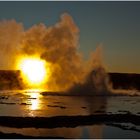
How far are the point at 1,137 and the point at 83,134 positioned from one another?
4.41 meters

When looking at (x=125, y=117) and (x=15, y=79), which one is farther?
(x=15, y=79)

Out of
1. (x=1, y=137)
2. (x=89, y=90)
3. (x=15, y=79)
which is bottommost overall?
(x=1, y=137)

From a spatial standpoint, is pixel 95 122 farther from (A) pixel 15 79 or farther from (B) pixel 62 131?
(A) pixel 15 79

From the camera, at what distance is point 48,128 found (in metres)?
21.0

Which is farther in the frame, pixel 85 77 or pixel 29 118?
pixel 85 77

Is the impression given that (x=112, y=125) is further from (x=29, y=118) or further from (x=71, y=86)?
(x=71, y=86)

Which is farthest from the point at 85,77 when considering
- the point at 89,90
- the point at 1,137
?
the point at 1,137

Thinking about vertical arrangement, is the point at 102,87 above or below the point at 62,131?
above

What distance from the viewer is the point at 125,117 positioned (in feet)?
84.4

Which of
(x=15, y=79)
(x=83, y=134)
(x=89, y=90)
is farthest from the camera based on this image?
(x=15, y=79)

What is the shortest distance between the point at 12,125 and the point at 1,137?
4033mm

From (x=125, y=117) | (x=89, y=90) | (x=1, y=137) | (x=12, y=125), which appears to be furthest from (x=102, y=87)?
(x=1, y=137)

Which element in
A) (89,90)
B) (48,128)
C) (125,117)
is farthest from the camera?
(89,90)

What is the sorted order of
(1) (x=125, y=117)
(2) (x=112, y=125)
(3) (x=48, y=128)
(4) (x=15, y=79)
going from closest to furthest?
(3) (x=48, y=128) → (2) (x=112, y=125) → (1) (x=125, y=117) → (4) (x=15, y=79)
